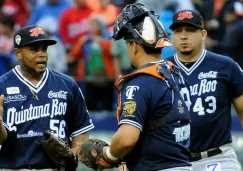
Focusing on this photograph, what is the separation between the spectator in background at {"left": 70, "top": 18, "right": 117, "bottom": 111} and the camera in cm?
1333

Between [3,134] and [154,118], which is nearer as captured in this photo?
[154,118]

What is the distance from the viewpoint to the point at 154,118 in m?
6.14

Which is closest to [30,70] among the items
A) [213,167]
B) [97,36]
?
[213,167]

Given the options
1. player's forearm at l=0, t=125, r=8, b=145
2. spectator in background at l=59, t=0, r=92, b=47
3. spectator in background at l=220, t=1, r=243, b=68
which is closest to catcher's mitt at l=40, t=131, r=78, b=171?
player's forearm at l=0, t=125, r=8, b=145

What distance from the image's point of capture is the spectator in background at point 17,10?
642 inches

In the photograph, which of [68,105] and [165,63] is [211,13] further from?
[165,63]

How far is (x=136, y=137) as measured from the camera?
19.5ft

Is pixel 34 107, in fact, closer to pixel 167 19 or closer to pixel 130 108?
pixel 130 108

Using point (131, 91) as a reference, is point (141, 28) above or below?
above

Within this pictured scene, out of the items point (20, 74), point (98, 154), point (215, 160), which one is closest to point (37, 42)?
point (20, 74)

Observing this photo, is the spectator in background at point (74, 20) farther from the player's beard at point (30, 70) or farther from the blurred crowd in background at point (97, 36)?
the player's beard at point (30, 70)

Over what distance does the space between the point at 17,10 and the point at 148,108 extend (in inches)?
424

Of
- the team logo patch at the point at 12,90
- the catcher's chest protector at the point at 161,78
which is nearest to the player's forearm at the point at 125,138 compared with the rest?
the catcher's chest protector at the point at 161,78

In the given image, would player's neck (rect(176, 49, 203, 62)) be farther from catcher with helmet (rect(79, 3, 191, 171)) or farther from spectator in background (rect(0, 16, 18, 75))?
spectator in background (rect(0, 16, 18, 75))
